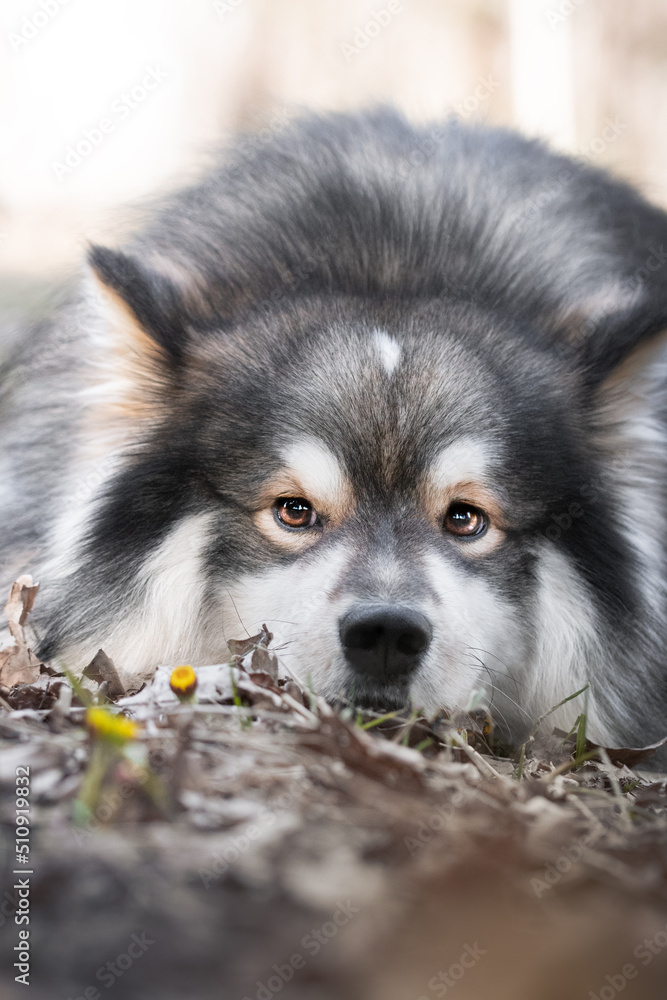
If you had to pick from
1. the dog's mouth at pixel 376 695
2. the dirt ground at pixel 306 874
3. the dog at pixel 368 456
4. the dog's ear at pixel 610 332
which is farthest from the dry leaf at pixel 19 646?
the dog's ear at pixel 610 332

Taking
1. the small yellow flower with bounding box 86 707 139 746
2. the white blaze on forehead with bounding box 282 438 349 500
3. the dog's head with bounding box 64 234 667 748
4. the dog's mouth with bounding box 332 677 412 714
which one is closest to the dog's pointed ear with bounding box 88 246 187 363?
the dog's head with bounding box 64 234 667 748

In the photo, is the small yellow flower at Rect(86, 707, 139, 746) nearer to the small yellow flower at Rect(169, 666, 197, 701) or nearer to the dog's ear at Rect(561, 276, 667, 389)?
the small yellow flower at Rect(169, 666, 197, 701)

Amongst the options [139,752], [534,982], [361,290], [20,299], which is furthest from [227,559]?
[20,299]

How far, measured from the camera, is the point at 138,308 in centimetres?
291

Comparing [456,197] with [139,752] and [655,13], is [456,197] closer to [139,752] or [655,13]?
[139,752]

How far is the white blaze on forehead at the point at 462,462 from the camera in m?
2.74

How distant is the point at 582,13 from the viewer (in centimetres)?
929

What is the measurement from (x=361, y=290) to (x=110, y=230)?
1.46 meters

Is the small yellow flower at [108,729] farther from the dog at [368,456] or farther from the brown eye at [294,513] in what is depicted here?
the brown eye at [294,513]

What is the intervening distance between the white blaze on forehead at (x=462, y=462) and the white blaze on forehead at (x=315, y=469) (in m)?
0.29

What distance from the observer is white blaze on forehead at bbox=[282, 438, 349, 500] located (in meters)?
2.73

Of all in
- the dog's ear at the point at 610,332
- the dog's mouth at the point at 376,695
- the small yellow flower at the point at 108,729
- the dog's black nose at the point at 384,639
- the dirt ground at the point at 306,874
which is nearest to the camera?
the dirt ground at the point at 306,874

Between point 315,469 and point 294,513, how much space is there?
183 millimetres

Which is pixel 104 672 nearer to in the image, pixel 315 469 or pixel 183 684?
pixel 183 684
